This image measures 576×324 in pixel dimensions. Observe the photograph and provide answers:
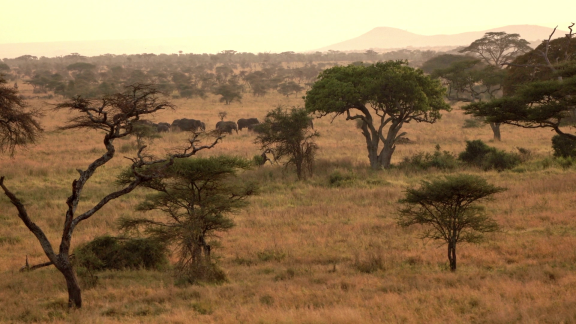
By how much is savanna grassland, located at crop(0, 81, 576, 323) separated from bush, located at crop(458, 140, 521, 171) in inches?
28.1

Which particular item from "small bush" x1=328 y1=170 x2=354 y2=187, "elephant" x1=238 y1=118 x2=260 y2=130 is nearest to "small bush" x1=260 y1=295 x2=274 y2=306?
"small bush" x1=328 y1=170 x2=354 y2=187

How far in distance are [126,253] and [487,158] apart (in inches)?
728

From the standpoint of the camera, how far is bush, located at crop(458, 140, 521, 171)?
25.4 m

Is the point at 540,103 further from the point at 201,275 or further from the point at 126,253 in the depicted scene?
the point at 126,253

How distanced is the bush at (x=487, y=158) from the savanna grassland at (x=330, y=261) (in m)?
0.71

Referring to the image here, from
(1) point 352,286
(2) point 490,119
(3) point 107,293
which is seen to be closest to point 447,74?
(2) point 490,119

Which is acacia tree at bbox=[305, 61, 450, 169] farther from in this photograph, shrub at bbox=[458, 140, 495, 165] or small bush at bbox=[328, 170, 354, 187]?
small bush at bbox=[328, 170, 354, 187]

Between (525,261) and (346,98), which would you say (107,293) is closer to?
(525,261)

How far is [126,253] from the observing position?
548 inches

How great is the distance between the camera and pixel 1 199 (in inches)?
835

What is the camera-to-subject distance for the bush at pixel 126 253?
1374cm

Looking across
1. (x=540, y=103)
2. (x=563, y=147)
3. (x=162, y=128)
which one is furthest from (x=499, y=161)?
(x=162, y=128)

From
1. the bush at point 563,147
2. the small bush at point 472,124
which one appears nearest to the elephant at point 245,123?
the small bush at point 472,124

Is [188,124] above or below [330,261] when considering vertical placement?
above
